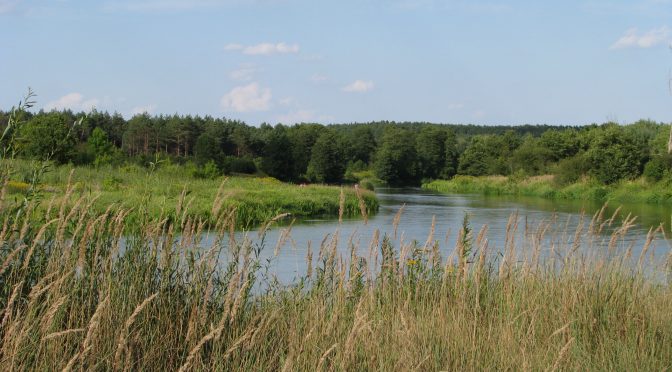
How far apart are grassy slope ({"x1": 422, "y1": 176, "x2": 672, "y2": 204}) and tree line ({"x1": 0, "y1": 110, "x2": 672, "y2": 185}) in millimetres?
1136

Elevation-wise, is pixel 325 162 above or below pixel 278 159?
below

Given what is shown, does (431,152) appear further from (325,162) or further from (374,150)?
(325,162)

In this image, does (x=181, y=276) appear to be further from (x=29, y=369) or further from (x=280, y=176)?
(x=280, y=176)

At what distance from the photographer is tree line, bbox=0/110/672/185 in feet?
165

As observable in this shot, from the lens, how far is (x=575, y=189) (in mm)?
50344

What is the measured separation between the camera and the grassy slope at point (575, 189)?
4447cm

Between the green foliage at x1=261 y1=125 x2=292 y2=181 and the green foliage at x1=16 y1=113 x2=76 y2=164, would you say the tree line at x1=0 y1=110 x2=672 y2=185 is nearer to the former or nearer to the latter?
the green foliage at x1=261 y1=125 x2=292 y2=181

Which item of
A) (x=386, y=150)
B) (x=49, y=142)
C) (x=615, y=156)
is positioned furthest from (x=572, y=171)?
(x=49, y=142)

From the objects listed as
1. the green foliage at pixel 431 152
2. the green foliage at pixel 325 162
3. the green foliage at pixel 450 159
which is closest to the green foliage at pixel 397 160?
the green foliage at pixel 431 152

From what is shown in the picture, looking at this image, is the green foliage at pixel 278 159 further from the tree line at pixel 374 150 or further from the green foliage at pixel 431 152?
the green foliage at pixel 431 152

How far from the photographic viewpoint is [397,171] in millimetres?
86562

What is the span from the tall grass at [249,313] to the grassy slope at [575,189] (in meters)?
35.8

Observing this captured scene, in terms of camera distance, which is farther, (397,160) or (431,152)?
(431,152)

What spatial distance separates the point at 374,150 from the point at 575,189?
62822 millimetres
